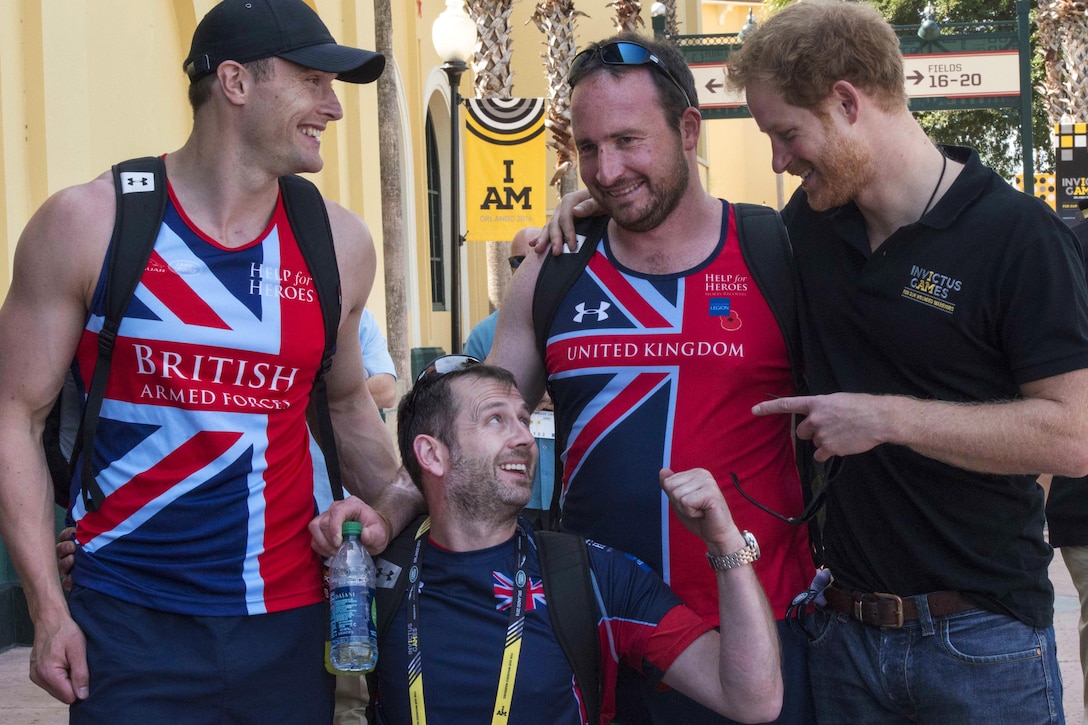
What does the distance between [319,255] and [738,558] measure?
1.22 m

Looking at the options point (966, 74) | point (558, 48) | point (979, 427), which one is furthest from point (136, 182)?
point (558, 48)

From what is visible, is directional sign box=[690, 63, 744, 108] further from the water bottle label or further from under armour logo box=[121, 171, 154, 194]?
the water bottle label

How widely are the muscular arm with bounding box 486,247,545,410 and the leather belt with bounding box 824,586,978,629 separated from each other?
1.05m

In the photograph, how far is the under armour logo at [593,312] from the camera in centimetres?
319

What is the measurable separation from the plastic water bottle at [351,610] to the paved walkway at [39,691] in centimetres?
303

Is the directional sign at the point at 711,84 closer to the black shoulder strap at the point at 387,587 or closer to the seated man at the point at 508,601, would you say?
the seated man at the point at 508,601

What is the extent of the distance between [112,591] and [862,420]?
1684 mm

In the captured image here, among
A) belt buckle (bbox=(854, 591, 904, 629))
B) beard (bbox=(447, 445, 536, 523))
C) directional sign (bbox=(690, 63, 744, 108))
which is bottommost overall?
belt buckle (bbox=(854, 591, 904, 629))

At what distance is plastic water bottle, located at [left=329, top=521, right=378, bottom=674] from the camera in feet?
9.39

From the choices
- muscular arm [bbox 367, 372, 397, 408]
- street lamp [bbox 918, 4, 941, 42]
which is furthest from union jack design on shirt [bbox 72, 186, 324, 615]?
street lamp [bbox 918, 4, 941, 42]

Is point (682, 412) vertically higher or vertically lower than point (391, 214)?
lower

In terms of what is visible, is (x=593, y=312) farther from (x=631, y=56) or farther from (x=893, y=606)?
(x=893, y=606)

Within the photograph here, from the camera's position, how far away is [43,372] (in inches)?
108

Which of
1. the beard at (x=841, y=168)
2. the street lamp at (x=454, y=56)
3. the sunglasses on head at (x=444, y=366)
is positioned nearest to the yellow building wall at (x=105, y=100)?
the street lamp at (x=454, y=56)
